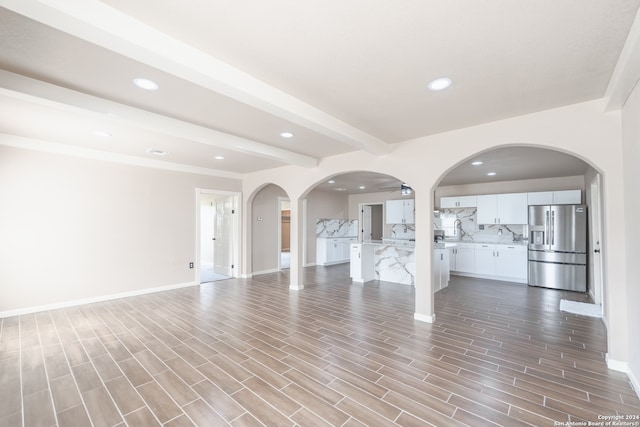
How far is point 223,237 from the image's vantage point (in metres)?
7.21

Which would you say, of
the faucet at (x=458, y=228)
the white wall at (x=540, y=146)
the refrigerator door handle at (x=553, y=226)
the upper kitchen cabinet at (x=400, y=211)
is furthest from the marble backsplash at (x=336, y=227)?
the refrigerator door handle at (x=553, y=226)

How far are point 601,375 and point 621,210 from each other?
1454mm

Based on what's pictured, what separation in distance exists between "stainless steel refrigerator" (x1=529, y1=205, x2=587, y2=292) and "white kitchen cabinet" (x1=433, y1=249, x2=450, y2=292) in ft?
6.32

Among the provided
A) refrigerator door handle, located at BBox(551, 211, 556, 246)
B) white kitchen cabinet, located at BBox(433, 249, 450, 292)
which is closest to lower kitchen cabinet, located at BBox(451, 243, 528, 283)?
refrigerator door handle, located at BBox(551, 211, 556, 246)

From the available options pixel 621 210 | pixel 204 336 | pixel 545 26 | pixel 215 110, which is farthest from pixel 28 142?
pixel 621 210

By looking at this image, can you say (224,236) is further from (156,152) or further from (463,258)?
(463,258)

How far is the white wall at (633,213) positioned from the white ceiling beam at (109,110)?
3.84 metres

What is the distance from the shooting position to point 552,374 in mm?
2461

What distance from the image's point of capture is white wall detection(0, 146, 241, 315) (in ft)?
13.1

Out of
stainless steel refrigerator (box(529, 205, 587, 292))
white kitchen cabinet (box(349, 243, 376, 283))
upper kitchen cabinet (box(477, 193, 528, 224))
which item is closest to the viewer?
stainless steel refrigerator (box(529, 205, 587, 292))

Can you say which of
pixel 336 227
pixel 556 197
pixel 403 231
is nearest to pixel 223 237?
pixel 336 227

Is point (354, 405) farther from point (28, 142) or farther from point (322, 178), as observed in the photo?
point (28, 142)

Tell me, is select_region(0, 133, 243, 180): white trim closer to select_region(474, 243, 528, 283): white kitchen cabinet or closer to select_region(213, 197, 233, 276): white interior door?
select_region(213, 197, 233, 276): white interior door

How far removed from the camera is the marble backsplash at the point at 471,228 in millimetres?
7078
